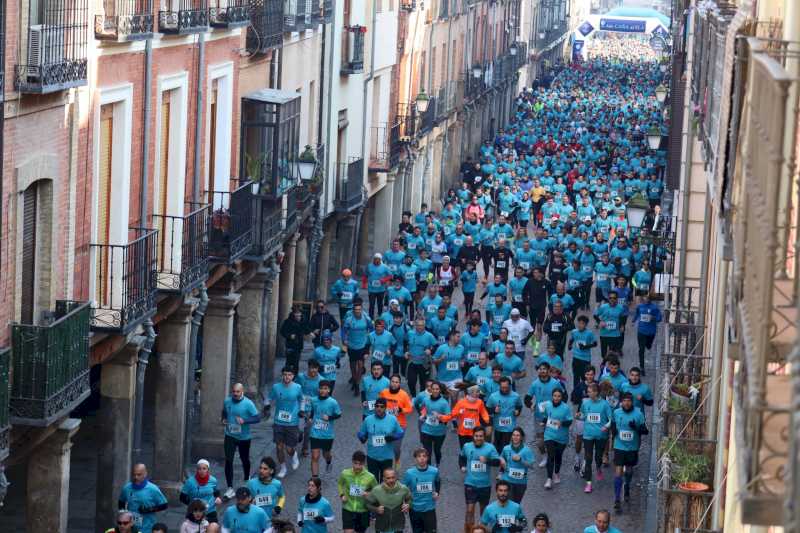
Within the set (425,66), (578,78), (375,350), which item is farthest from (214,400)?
(578,78)

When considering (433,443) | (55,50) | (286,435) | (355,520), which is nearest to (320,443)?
(286,435)

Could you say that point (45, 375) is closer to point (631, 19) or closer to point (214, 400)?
point (214, 400)

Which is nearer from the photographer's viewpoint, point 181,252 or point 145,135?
point 145,135

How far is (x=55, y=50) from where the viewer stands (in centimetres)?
1677

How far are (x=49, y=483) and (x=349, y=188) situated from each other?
19.1 metres

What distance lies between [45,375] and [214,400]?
8615mm

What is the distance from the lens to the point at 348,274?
102 feet

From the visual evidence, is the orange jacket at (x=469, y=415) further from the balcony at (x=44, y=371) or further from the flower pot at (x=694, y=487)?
the balcony at (x=44, y=371)

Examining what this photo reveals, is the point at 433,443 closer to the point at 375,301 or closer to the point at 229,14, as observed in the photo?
the point at 229,14

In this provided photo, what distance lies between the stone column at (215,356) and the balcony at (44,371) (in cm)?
765

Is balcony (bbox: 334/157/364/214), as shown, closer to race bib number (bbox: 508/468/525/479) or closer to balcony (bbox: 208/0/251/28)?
balcony (bbox: 208/0/251/28)

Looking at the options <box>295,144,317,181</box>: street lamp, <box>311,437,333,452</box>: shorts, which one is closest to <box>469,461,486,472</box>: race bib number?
<box>311,437,333,452</box>: shorts

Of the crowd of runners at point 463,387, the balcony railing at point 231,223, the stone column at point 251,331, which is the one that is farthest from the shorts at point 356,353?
the balcony railing at point 231,223

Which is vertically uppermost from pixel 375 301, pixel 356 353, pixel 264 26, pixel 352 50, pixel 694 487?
pixel 264 26
